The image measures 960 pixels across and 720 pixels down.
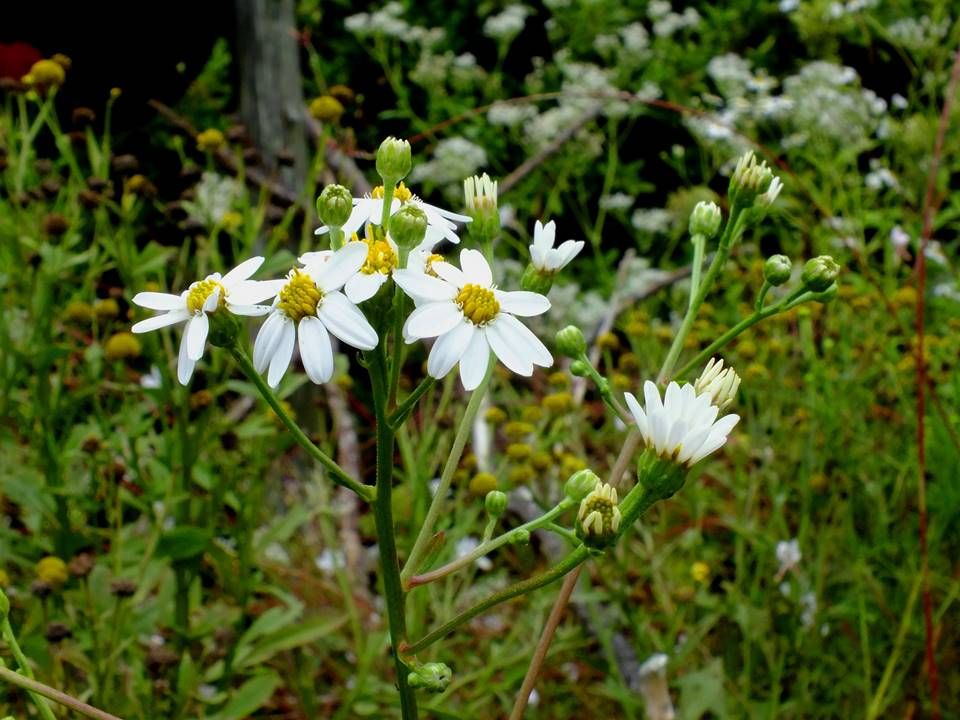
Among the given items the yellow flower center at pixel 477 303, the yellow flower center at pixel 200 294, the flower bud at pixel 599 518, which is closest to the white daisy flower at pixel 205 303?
the yellow flower center at pixel 200 294

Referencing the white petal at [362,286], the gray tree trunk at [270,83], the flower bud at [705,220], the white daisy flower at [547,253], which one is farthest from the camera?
the gray tree trunk at [270,83]

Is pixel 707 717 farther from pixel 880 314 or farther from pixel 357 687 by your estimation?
pixel 880 314

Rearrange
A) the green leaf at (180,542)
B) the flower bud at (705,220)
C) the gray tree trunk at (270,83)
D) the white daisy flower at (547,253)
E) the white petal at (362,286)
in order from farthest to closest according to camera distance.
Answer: the gray tree trunk at (270,83), the green leaf at (180,542), the flower bud at (705,220), the white daisy flower at (547,253), the white petal at (362,286)

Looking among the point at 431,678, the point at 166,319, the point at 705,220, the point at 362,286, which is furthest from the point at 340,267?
the point at 705,220

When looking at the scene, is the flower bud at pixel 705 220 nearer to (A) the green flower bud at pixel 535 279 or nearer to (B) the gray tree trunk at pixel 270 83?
(A) the green flower bud at pixel 535 279

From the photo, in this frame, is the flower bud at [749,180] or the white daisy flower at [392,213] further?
the flower bud at [749,180]

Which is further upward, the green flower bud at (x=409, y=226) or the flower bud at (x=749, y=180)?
the green flower bud at (x=409, y=226)

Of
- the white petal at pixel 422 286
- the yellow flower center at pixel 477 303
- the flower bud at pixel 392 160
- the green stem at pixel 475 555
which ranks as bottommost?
the green stem at pixel 475 555
